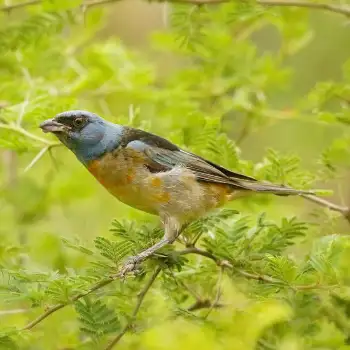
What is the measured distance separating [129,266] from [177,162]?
0.50 metres

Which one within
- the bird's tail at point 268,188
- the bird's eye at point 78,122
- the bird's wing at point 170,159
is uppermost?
the bird's eye at point 78,122

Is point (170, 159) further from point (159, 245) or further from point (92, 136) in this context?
point (159, 245)

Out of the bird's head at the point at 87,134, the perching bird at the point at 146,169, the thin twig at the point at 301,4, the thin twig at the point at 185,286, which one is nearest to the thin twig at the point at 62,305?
the thin twig at the point at 185,286

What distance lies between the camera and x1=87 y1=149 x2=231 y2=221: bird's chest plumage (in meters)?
2.00

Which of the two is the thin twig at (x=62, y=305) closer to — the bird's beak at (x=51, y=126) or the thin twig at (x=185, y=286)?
the thin twig at (x=185, y=286)

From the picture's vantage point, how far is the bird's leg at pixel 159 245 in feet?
5.23

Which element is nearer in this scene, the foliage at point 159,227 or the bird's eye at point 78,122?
the foliage at point 159,227

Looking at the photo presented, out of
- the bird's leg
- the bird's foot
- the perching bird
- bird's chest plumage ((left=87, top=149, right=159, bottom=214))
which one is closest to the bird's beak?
the perching bird

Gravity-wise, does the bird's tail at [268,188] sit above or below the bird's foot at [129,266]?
below

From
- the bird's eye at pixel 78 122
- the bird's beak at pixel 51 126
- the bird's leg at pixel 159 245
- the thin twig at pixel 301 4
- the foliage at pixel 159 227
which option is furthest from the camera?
the thin twig at pixel 301 4

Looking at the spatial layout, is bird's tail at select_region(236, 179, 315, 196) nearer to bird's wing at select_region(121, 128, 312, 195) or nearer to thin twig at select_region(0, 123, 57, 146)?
bird's wing at select_region(121, 128, 312, 195)

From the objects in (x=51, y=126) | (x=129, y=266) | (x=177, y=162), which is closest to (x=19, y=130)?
(x=51, y=126)

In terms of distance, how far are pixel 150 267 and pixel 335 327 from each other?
16.3 inches

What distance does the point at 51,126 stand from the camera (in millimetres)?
1934
